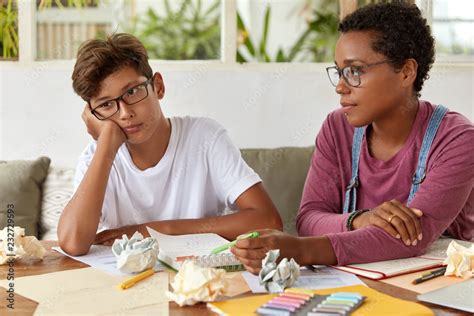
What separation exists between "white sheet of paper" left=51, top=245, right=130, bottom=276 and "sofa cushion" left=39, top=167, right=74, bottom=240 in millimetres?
1111

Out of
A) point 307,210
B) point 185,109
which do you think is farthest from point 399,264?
point 185,109

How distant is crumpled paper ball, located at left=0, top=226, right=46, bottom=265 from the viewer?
5.80 feet

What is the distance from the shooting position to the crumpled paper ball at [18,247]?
1.77 m

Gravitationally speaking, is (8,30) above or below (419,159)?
above

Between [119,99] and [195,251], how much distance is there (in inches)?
22.5

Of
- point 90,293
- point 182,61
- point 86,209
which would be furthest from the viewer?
point 182,61

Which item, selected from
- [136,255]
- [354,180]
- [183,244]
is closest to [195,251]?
[183,244]

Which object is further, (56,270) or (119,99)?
(119,99)

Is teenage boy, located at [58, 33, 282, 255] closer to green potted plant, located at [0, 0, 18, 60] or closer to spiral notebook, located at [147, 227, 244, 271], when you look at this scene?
spiral notebook, located at [147, 227, 244, 271]

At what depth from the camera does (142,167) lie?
2297 mm

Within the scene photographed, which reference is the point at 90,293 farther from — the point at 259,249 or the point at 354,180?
the point at 354,180

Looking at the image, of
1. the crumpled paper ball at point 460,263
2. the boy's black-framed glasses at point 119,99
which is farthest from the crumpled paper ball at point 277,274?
the boy's black-framed glasses at point 119,99

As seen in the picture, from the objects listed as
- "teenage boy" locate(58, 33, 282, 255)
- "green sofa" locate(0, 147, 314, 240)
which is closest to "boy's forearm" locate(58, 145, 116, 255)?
"teenage boy" locate(58, 33, 282, 255)

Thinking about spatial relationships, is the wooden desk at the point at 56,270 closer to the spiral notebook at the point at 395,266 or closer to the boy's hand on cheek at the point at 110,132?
the spiral notebook at the point at 395,266
